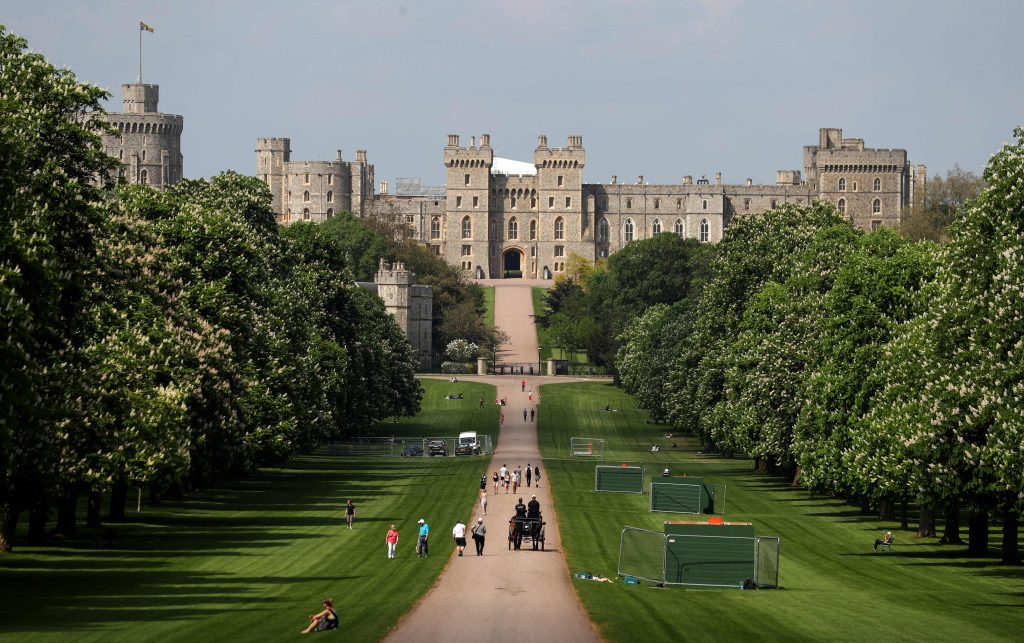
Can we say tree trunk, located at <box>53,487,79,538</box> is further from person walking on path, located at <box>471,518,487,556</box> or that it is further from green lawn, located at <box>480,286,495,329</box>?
green lawn, located at <box>480,286,495,329</box>

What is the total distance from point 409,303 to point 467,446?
191ft

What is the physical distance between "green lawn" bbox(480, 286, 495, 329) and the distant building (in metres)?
16.1

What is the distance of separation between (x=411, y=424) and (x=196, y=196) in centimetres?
4194

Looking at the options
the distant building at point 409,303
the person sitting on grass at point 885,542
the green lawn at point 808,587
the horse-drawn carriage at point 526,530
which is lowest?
the green lawn at point 808,587

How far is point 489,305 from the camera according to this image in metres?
183

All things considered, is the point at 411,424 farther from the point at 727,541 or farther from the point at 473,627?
the point at 473,627

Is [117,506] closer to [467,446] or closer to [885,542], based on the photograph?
[885,542]

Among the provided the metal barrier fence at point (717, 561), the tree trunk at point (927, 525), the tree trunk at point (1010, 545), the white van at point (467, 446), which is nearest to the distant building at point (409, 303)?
the white van at point (467, 446)

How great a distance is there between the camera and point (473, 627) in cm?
2994

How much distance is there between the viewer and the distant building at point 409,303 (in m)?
138

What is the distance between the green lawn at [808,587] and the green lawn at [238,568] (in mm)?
4182

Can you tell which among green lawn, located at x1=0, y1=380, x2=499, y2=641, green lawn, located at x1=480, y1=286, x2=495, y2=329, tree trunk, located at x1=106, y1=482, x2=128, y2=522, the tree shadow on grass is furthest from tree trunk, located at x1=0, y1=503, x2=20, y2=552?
green lawn, located at x1=480, y1=286, x2=495, y2=329

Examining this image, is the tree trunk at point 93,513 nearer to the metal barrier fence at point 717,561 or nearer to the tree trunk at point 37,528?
the tree trunk at point 37,528

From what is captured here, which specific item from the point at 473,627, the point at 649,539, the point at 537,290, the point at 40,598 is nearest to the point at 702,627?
the point at 473,627
